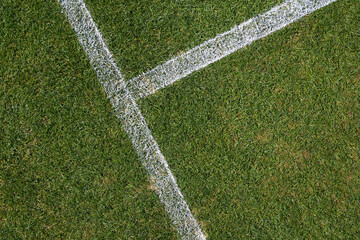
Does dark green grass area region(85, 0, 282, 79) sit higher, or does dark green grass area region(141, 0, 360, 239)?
dark green grass area region(85, 0, 282, 79)

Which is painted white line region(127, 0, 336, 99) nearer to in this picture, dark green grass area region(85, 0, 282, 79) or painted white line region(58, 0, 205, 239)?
dark green grass area region(85, 0, 282, 79)

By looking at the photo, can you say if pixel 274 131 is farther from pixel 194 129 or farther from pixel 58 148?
pixel 58 148

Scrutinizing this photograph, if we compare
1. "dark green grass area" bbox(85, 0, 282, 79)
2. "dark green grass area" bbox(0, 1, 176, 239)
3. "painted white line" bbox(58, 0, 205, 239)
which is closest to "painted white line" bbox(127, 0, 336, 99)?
"dark green grass area" bbox(85, 0, 282, 79)

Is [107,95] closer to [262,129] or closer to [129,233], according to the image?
[129,233]

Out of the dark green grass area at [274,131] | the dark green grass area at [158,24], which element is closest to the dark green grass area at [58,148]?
the dark green grass area at [158,24]

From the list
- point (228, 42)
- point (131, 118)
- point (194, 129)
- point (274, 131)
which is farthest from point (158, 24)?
point (274, 131)

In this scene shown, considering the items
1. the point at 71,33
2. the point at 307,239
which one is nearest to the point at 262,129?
the point at 307,239
